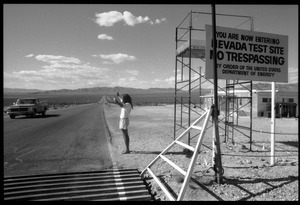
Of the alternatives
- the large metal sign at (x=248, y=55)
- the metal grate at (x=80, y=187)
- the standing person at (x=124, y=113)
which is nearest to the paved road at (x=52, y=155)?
the metal grate at (x=80, y=187)

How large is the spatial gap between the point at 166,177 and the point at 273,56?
496 cm

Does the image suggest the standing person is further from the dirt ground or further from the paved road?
the paved road

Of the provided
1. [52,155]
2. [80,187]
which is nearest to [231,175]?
[80,187]

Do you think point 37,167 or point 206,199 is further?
point 37,167

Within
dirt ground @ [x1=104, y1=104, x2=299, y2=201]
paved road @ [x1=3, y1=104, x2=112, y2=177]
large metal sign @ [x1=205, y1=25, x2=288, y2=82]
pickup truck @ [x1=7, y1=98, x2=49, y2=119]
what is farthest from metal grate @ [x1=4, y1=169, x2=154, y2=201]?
pickup truck @ [x1=7, y1=98, x2=49, y2=119]

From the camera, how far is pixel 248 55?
22.4ft

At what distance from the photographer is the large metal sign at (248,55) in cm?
653

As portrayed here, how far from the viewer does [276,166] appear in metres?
6.71

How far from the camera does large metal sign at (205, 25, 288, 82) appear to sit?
21.4 feet

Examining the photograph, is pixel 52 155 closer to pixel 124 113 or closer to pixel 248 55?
pixel 124 113

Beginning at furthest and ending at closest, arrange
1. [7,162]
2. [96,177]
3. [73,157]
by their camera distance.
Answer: [73,157]
[7,162]
[96,177]

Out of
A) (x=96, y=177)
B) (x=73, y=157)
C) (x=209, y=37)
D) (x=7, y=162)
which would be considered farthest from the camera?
(x=73, y=157)

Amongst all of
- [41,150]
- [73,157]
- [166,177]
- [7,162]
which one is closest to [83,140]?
[41,150]

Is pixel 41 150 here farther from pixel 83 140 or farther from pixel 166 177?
pixel 166 177
